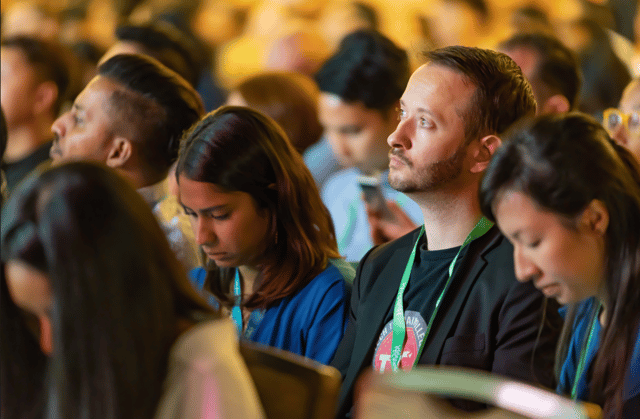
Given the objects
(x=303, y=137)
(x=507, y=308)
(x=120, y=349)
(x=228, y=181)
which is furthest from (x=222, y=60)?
(x=120, y=349)

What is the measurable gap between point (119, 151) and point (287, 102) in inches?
32.1

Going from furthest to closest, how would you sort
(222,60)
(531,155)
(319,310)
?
(222,60), (319,310), (531,155)

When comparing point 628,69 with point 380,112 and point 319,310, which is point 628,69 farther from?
point 319,310

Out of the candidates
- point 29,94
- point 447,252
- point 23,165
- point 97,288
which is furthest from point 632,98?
point 29,94

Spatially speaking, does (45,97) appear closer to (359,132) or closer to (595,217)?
(359,132)

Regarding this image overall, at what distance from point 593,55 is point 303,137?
146 cm

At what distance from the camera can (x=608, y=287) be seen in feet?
3.68

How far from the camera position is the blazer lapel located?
1.41 m

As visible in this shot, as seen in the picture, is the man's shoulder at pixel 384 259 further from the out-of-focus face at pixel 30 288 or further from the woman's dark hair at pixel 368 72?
the woman's dark hair at pixel 368 72

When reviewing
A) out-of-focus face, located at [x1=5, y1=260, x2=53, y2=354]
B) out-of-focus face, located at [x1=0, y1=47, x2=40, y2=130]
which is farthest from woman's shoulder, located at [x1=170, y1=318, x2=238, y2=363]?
out-of-focus face, located at [x1=0, y1=47, x2=40, y2=130]

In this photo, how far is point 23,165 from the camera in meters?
2.89

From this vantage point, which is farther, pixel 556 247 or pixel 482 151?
pixel 482 151

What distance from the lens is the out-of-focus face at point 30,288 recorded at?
1008mm

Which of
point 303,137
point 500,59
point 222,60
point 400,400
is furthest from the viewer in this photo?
point 222,60
